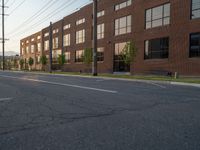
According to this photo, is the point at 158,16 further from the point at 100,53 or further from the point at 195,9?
the point at 100,53

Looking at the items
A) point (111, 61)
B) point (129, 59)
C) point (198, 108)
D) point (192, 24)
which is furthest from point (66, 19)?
point (198, 108)

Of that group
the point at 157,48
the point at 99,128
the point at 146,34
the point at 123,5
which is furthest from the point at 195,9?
the point at 99,128

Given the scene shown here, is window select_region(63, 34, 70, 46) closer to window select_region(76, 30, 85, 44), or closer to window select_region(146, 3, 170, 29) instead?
window select_region(76, 30, 85, 44)

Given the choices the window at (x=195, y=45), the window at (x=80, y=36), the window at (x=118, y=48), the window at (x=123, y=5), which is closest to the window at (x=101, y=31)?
the window at (x=123, y=5)

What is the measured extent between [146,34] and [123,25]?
6.32 metres

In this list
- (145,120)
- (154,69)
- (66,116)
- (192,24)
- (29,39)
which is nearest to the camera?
(145,120)

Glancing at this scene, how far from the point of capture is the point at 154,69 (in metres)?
31.5

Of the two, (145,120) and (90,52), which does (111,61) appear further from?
(145,120)

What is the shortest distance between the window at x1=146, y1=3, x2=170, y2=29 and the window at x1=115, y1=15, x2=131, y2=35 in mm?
4297

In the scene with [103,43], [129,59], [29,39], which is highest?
[29,39]

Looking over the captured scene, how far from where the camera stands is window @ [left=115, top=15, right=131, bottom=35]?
36844 millimetres

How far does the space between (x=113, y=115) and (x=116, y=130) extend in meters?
1.36

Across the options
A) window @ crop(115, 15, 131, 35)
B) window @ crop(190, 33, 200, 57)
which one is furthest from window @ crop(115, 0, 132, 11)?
window @ crop(190, 33, 200, 57)

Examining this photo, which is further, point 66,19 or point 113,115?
point 66,19
